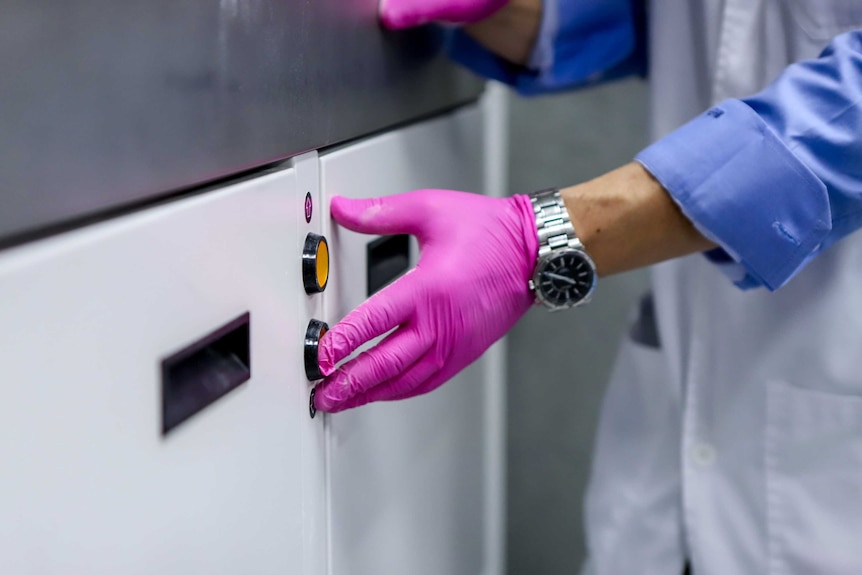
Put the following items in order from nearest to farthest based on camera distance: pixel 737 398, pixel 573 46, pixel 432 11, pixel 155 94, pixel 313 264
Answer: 1. pixel 155 94
2. pixel 313 264
3. pixel 432 11
4. pixel 737 398
5. pixel 573 46

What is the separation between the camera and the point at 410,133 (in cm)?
62


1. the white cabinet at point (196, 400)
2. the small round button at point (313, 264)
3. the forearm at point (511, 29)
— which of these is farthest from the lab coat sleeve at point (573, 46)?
the small round button at point (313, 264)

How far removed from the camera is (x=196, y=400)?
364 mm

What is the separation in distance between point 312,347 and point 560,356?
78 cm

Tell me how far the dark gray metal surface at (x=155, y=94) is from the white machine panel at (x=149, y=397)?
16mm

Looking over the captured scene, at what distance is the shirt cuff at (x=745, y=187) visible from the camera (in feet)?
1.74

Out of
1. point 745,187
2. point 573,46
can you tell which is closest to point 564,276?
point 745,187

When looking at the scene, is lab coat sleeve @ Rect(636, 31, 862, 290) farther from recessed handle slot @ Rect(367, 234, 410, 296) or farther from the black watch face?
recessed handle slot @ Rect(367, 234, 410, 296)

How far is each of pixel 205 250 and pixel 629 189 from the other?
12.2 inches

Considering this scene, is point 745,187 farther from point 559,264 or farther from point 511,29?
point 511,29

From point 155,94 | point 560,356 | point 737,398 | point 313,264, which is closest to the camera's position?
point 155,94

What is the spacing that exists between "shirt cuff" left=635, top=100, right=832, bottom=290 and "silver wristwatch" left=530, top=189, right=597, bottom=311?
7 centimetres

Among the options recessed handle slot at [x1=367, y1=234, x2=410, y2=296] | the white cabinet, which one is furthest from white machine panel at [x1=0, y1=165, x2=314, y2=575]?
recessed handle slot at [x1=367, y1=234, x2=410, y2=296]

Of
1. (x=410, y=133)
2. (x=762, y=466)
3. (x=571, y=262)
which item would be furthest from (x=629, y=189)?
(x=762, y=466)
